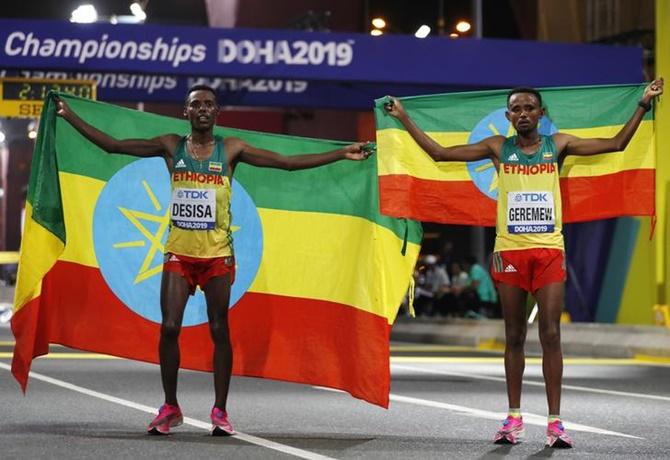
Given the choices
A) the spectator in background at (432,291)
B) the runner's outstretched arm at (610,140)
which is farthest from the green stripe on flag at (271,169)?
the spectator in background at (432,291)

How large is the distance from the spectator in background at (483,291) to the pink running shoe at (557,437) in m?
23.0

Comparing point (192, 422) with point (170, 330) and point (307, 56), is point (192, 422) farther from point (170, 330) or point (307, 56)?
point (307, 56)

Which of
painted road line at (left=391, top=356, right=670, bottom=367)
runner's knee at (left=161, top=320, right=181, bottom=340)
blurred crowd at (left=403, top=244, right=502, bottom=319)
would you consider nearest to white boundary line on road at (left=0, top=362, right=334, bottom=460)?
runner's knee at (left=161, top=320, right=181, bottom=340)

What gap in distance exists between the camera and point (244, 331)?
1127 cm

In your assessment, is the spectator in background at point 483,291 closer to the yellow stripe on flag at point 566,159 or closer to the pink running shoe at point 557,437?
the yellow stripe on flag at point 566,159

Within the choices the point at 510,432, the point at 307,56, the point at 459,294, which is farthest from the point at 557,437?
the point at 459,294

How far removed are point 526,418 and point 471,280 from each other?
2134 centimetres

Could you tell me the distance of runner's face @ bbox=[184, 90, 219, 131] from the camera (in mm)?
10008

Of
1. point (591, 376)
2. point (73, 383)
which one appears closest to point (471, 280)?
point (591, 376)

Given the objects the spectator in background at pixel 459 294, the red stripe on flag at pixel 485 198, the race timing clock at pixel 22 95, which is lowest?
the red stripe on flag at pixel 485 198

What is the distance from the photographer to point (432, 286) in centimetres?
3634

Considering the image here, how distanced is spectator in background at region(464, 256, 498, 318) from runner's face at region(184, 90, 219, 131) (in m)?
22.6

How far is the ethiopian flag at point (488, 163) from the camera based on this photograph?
1101cm

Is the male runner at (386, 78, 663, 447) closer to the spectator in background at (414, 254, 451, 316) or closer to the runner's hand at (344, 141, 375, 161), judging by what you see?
the runner's hand at (344, 141, 375, 161)
